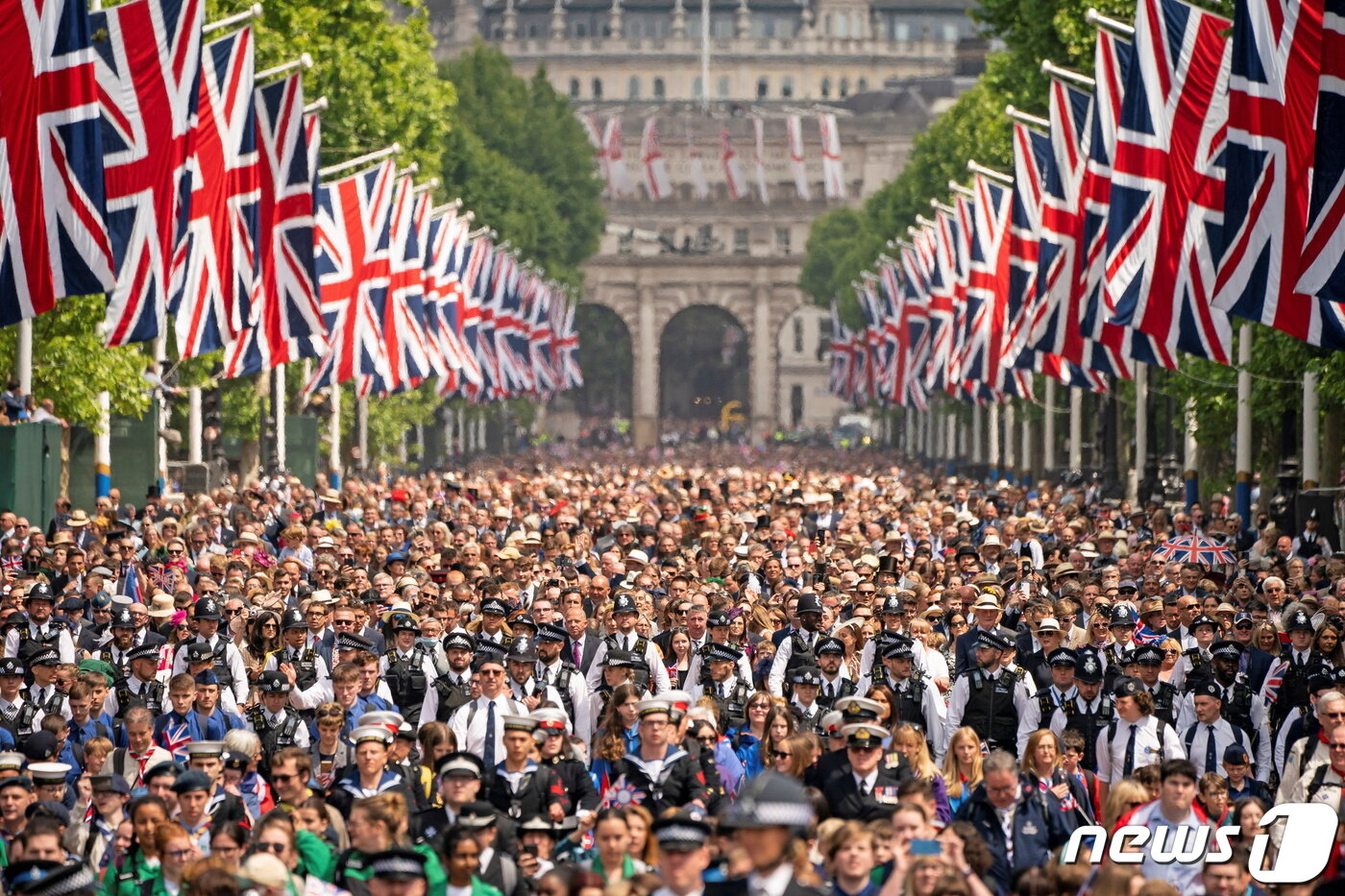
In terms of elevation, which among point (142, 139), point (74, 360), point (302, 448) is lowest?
point (302, 448)

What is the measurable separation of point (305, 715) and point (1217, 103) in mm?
13962

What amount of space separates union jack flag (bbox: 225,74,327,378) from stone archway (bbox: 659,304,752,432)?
416 ft

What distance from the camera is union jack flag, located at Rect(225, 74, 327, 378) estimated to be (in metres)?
35.2

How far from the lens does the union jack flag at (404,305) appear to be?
154ft

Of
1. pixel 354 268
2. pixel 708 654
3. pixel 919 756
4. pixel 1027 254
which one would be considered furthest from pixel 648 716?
pixel 354 268

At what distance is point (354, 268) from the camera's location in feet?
146

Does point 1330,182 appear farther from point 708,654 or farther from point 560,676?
point 560,676

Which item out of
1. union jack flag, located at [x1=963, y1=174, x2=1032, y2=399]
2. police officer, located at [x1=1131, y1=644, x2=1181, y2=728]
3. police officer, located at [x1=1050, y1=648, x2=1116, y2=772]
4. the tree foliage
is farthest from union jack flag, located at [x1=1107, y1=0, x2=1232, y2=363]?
the tree foliage

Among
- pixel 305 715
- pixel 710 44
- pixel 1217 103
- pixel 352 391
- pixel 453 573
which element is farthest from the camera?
pixel 710 44

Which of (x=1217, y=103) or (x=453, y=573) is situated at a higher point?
(x=1217, y=103)

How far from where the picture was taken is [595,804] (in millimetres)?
15477

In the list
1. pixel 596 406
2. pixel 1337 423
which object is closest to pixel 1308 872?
pixel 1337 423

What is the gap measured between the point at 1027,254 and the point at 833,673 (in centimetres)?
2411

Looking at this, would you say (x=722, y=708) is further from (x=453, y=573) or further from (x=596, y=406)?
(x=596, y=406)
